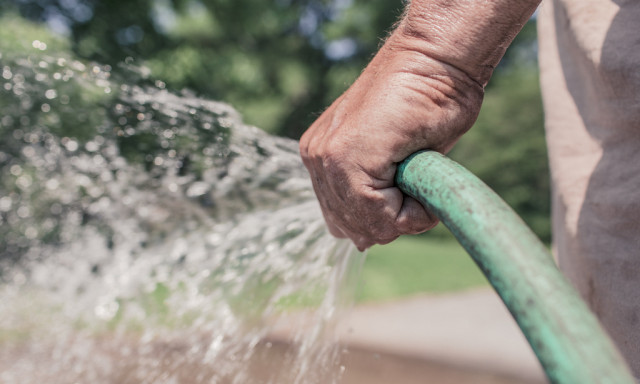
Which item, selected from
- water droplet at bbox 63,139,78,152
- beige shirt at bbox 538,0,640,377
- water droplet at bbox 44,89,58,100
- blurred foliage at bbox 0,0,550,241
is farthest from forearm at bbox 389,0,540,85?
blurred foliage at bbox 0,0,550,241

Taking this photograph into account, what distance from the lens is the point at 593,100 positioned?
1.62m

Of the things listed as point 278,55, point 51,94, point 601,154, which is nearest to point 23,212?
point 51,94

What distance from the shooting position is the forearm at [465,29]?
1.16 m

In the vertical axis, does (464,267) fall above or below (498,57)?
below

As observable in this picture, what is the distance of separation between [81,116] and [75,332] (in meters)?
3.90

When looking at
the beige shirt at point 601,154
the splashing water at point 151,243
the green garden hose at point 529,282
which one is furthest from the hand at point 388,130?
the splashing water at point 151,243

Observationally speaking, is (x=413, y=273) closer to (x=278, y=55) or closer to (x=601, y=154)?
(x=278, y=55)

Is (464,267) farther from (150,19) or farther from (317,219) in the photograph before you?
(317,219)

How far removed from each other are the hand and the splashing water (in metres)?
0.63

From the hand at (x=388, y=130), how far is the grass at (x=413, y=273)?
5.73m

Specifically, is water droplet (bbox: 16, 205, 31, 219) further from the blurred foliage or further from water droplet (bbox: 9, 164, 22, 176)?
the blurred foliage

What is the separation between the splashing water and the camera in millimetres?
2127

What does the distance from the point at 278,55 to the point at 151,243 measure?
32.8ft

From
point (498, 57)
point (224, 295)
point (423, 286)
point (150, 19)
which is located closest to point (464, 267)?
point (423, 286)
